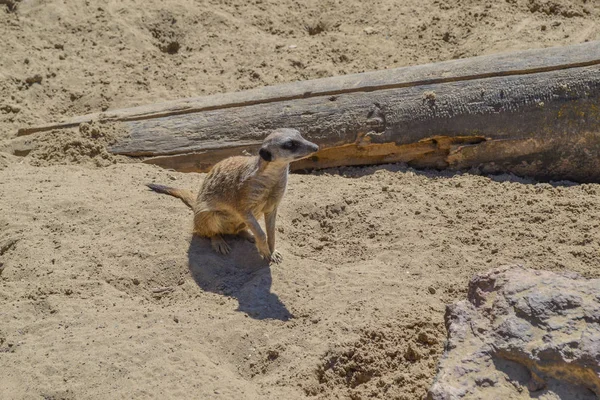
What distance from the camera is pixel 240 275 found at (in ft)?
13.0

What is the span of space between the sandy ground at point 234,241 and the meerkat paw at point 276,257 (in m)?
0.06

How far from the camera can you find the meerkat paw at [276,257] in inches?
154

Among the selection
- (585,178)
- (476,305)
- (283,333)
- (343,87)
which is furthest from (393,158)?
(476,305)

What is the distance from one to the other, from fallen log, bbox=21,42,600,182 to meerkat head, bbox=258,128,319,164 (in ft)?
3.44

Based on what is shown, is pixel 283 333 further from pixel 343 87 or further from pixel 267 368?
pixel 343 87

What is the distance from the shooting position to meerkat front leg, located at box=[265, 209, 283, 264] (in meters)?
3.95

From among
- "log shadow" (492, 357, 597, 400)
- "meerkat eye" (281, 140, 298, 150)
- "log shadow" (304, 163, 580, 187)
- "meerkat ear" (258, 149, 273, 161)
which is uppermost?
"meerkat eye" (281, 140, 298, 150)

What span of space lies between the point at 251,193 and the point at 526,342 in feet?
6.21

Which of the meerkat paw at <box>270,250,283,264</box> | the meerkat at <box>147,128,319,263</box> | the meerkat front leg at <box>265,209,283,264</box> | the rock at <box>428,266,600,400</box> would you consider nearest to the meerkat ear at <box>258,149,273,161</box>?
the meerkat at <box>147,128,319,263</box>

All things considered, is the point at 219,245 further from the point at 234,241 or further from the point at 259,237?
the point at 259,237

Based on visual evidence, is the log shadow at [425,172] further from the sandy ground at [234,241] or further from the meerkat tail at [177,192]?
the meerkat tail at [177,192]

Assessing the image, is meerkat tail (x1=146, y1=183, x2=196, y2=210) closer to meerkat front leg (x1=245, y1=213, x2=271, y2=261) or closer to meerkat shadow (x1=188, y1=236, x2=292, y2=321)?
meerkat shadow (x1=188, y1=236, x2=292, y2=321)

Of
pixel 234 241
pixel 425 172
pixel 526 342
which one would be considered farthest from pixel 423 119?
pixel 526 342

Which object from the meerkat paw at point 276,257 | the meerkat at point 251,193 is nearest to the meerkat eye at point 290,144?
the meerkat at point 251,193
